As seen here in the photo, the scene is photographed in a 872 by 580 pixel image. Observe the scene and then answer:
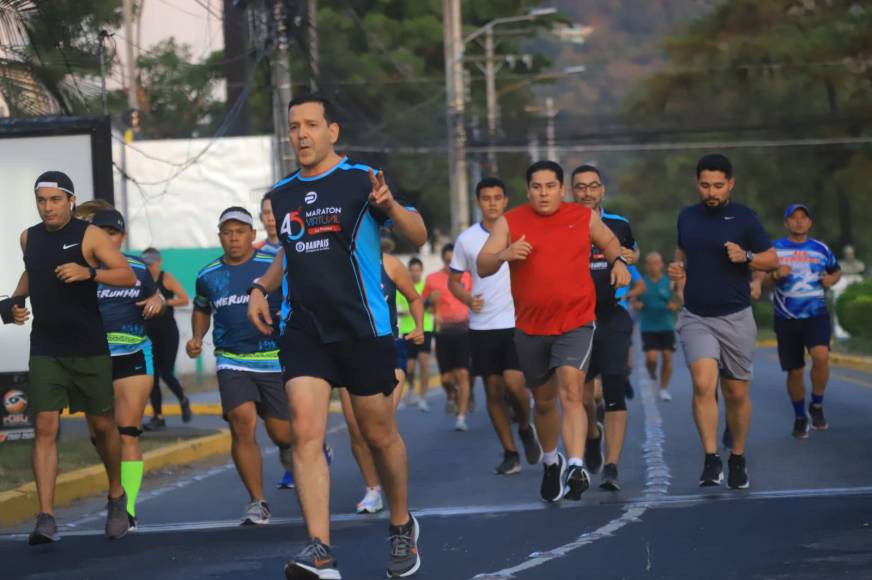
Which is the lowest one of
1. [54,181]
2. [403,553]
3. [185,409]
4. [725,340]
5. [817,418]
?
[185,409]

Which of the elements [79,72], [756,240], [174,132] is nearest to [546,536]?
[756,240]

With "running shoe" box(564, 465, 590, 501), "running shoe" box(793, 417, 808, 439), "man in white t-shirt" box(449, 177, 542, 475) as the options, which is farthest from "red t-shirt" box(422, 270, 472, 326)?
"running shoe" box(564, 465, 590, 501)

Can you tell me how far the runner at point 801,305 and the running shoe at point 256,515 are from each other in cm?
585

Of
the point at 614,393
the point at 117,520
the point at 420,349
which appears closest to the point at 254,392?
the point at 117,520

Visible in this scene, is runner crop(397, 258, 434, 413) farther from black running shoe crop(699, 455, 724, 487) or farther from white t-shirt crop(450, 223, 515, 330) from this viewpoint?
black running shoe crop(699, 455, 724, 487)

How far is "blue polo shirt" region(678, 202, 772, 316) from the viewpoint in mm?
10570

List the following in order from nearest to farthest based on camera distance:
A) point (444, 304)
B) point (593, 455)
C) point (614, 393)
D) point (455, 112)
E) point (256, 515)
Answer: point (256, 515), point (614, 393), point (593, 455), point (444, 304), point (455, 112)

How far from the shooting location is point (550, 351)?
1021 cm

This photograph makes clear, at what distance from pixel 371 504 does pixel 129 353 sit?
1.76 m

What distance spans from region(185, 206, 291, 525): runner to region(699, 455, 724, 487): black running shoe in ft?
8.77

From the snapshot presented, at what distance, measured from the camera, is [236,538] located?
938 centimetres

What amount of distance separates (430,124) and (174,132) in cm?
798

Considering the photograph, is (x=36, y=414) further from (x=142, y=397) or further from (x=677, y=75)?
(x=677, y=75)

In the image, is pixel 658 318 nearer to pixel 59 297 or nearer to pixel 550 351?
pixel 550 351
